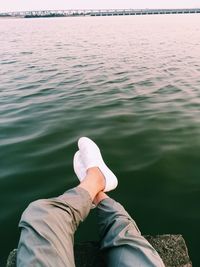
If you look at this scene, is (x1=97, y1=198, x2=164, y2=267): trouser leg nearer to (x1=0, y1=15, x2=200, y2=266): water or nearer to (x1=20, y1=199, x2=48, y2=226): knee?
(x1=20, y1=199, x2=48, y2=226): knee

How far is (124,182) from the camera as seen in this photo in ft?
14.3

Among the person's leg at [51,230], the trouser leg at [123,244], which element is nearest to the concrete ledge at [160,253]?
the trouser leg at [123,244]

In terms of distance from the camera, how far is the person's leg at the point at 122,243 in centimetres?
215

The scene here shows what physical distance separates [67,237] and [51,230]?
0.16 m

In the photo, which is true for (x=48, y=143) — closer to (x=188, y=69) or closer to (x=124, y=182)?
(x=124, y=182)

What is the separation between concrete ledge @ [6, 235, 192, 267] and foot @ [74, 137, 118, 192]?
922 millimetres

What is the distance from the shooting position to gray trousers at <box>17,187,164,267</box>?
2.09 metres

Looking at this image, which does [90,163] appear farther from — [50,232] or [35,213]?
[50,232]

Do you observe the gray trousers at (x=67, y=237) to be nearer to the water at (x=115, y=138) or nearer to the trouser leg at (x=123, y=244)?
the trouser leg at (x=123, y=244)

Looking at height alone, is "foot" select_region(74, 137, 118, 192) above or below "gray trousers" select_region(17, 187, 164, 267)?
below

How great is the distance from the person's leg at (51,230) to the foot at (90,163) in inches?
32.6

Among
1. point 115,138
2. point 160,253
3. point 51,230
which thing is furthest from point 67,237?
point 115,138

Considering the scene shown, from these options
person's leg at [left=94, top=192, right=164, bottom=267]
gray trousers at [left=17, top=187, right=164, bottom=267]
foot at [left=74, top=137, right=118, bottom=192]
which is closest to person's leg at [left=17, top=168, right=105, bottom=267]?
gray trousers at [left=17, top=187, right=164, bottom=267]

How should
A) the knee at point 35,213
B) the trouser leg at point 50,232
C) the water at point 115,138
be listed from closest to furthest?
1. the trouser leg at point 50,232
2. the knee at point 35,213
3. the water at point 115,138
